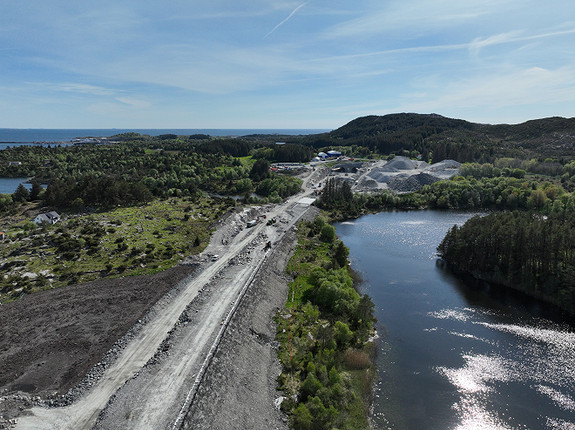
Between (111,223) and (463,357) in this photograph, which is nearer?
(463,357)

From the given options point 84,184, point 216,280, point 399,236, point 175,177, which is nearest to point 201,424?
point 216,280

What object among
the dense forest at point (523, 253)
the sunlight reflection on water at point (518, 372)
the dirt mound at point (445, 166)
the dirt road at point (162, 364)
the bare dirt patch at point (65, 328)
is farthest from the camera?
the dirt mound at point (445, 166)

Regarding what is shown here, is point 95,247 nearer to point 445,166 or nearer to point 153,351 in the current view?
point 153,351

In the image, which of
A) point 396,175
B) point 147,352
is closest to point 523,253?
point 147,352

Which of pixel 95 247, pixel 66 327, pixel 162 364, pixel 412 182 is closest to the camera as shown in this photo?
pixel 162 364

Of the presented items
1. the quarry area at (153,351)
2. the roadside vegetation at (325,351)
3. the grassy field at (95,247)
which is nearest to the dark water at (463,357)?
the roadside vegetation at (325,351)

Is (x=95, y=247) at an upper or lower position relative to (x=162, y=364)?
upper

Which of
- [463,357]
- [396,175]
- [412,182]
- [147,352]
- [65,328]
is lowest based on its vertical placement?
[463,357]

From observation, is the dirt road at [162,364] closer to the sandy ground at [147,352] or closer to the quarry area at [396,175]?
the sandy ground at [147,352]
